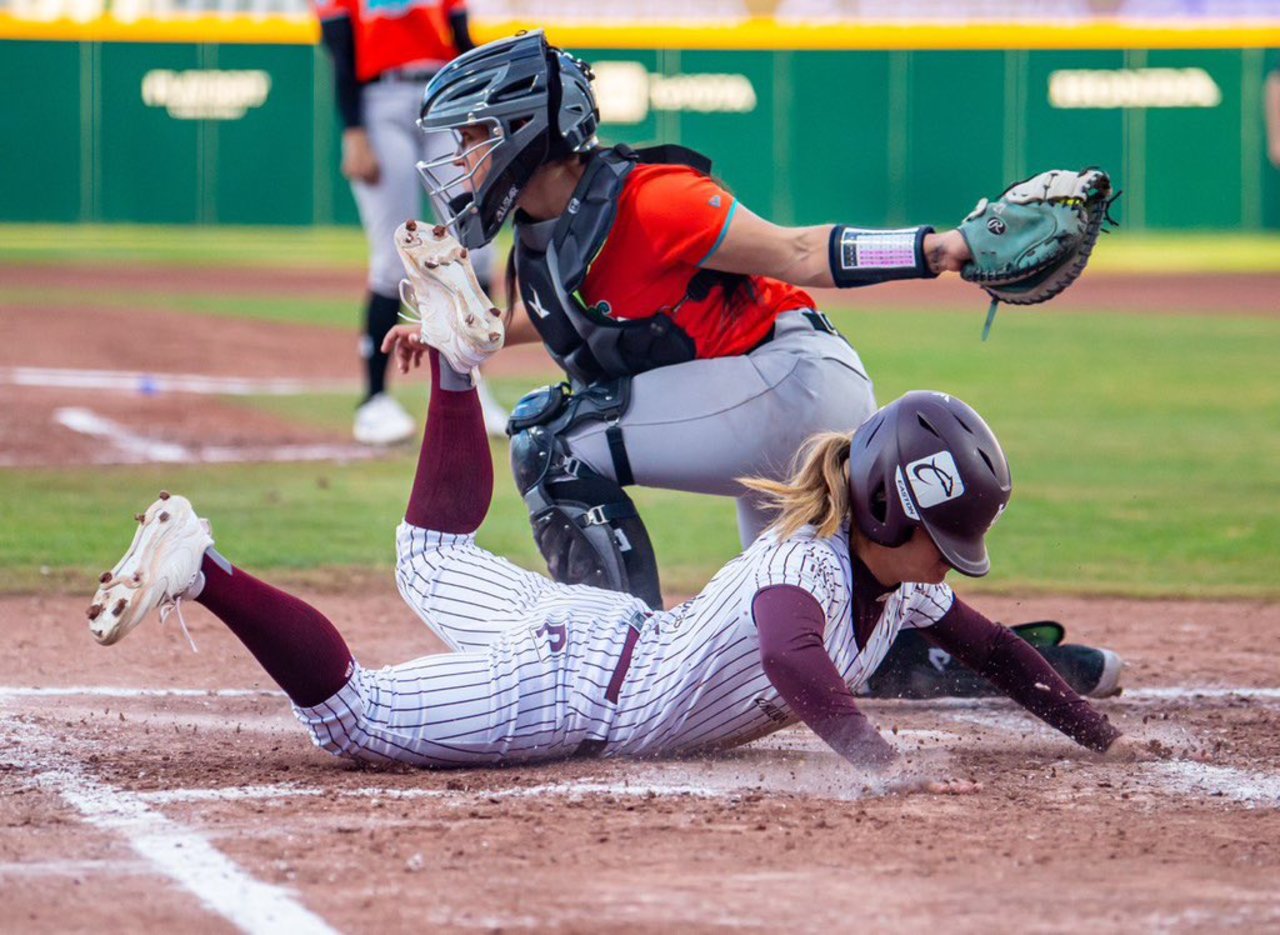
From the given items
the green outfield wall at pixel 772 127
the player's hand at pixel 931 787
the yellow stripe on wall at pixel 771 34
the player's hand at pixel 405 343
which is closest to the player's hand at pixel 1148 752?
the player's hand at pixel 931 787

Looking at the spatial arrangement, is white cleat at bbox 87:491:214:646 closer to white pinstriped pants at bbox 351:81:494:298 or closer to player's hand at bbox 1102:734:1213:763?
player's hand at bbox 1102:734:1213:763

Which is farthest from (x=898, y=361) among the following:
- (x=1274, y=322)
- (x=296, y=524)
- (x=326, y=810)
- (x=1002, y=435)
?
(x=326, y=810)

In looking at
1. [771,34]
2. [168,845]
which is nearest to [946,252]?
[168,845]

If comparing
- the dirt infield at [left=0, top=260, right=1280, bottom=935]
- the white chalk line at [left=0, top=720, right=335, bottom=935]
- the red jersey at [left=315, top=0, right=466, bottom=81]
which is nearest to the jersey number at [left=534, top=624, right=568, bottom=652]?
the dirt infield at [left=0, top=260, right=1280, bottom=935]

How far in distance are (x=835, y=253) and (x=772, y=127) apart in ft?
66.0

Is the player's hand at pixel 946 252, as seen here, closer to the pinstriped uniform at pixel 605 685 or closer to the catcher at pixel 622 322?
the catcher at pixel 622 322

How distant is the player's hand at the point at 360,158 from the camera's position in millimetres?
7988

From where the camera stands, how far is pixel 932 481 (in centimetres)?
331

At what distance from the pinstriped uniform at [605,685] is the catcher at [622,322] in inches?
23.0

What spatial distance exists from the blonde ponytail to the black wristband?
0.47m

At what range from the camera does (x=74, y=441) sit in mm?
8477

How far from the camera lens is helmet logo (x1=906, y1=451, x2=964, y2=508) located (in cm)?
331

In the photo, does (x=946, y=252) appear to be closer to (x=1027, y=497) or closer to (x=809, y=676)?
(x=809, y=676)

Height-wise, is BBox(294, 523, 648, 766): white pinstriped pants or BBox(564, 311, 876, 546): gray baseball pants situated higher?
BBox(564, 311, 876, 546): gray baseball pants
